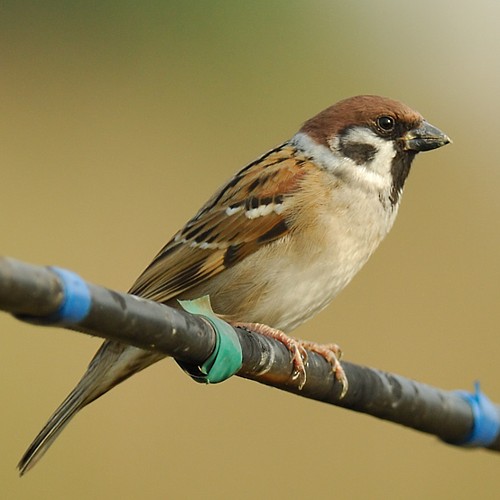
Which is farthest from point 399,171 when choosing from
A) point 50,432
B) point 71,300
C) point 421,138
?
point 71,300

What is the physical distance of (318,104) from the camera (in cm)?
665

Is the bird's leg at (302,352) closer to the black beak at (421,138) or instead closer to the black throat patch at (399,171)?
the black throat patch at (399,171)

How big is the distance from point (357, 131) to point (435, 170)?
10.7 ft

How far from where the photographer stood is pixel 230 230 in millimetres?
2920

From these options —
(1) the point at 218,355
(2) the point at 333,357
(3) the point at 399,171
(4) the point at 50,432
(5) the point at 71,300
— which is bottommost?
(4) the point at 50,432

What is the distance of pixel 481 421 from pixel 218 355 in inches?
30.0

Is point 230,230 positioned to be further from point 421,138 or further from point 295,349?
point 295,349

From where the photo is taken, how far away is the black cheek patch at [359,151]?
298 centimetres

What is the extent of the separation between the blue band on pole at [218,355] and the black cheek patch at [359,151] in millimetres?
1131

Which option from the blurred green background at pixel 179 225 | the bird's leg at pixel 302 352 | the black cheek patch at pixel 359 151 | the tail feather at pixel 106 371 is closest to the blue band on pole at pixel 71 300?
the bird's leg at pixel 302 352

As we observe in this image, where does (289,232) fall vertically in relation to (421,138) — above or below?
below

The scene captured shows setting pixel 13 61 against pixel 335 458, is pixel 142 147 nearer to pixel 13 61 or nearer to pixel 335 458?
pixel 13 61

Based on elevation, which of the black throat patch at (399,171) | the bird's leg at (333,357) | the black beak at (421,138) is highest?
the black beak at (421,138)

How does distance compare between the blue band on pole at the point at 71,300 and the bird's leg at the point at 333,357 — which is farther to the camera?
the bird's leg at the point at 333,357
